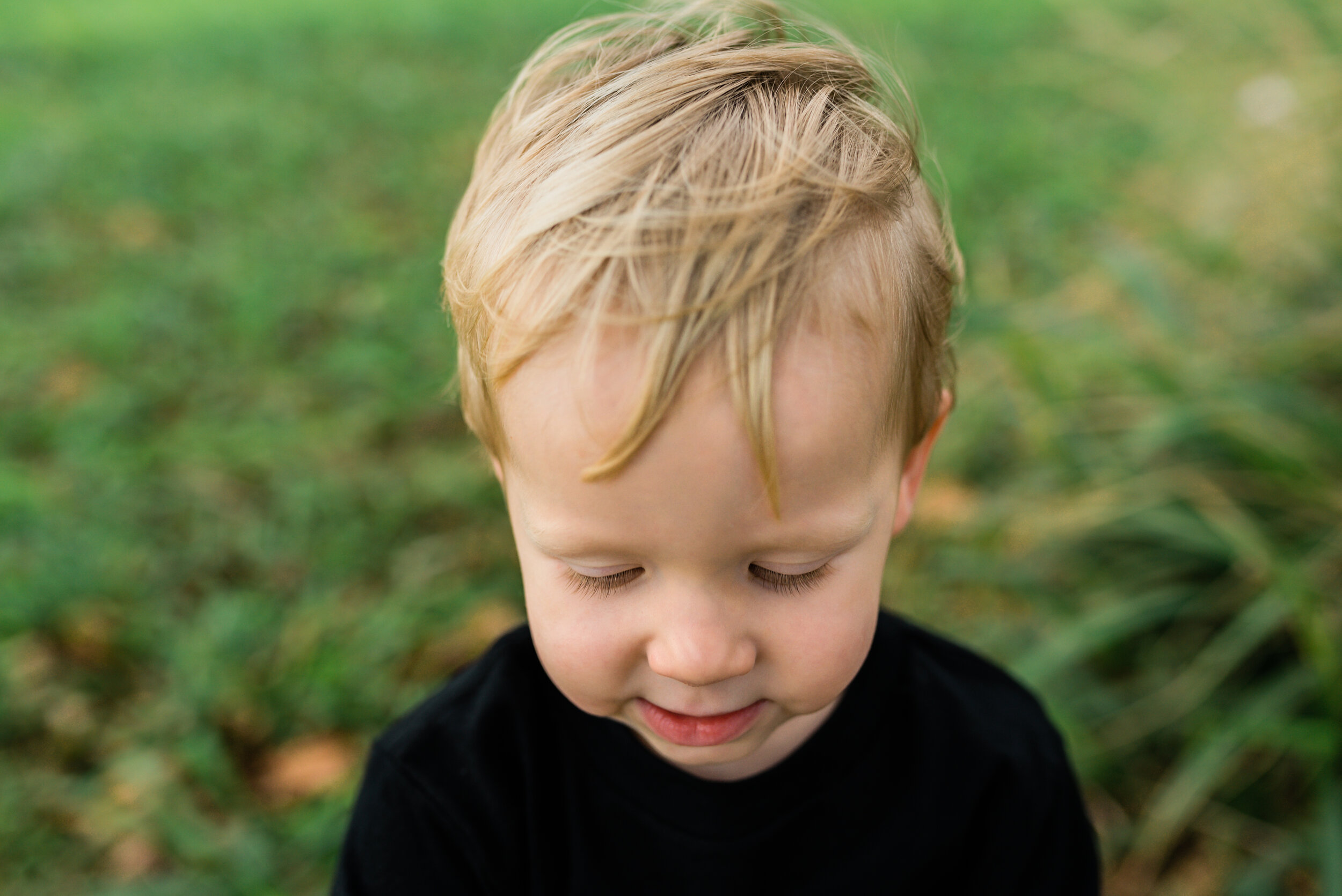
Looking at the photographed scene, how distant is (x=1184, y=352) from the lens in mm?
2449

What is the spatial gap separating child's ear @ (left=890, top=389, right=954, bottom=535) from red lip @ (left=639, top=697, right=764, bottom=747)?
0.87ft

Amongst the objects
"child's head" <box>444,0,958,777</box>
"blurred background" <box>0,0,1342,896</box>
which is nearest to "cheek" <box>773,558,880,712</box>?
"child's head" <box>444,0,958,777</box>

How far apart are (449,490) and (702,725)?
1777 millimetres

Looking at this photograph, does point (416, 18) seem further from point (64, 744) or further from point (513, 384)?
point (513, 384)

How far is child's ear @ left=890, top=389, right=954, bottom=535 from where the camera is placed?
3.95 feet

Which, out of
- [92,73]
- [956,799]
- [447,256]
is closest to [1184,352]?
[956,799]

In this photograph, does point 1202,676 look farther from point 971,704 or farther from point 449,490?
point 449,490

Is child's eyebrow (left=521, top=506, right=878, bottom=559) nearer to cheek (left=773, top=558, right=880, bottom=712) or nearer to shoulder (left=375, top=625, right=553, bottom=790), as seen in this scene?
cheek (left=773, top=558, right=880, bottom=712)

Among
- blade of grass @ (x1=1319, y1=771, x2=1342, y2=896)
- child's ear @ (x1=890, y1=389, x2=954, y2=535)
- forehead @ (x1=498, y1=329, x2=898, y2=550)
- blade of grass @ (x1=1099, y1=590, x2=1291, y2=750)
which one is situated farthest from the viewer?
blade of grass @ (x1=1099, y1=590, x2=1291, y2=750)

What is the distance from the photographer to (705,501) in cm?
91

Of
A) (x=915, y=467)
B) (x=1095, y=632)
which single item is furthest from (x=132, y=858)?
(x=1095, y=632)

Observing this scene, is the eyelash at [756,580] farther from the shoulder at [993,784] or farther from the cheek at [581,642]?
the shoulder at [993,784]

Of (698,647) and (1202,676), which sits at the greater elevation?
(698,647)

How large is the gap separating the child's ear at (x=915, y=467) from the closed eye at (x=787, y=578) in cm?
19
